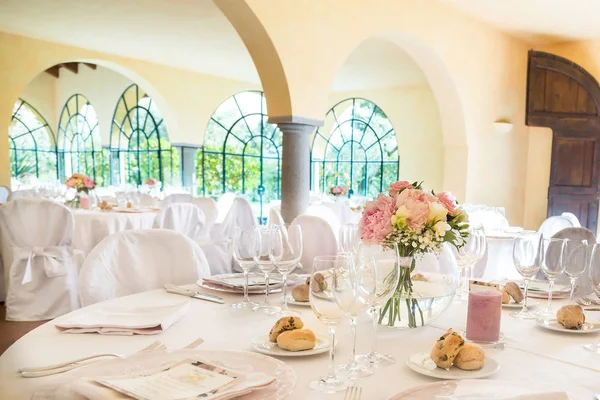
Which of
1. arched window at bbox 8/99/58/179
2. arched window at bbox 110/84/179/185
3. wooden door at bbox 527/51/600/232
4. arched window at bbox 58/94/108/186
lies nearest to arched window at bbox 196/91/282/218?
arched window at bbox 110/84/179/185

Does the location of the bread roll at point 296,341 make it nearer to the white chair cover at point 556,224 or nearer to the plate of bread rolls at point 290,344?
the plate of bread rolls at point 290,344

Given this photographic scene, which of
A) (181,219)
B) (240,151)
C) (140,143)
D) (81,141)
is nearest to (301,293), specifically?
(181,219)

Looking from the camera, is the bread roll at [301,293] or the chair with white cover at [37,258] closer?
the bread roll at [301,293]

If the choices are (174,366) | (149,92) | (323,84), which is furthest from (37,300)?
(149,92)

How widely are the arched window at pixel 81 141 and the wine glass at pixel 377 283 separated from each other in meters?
11.6

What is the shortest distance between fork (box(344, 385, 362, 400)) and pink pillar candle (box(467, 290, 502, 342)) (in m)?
0.42

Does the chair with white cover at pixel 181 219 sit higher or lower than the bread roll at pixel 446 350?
lower

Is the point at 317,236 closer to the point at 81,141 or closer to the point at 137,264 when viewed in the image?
the point at 137,264

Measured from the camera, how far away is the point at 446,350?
1.01 meters

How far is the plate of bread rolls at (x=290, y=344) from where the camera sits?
109 cm

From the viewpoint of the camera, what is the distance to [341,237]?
5.07ft

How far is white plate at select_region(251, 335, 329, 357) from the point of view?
1075mm

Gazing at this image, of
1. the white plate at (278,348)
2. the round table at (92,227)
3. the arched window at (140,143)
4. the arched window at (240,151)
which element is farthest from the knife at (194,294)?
the arched window at (240,151)

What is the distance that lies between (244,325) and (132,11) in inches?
221
